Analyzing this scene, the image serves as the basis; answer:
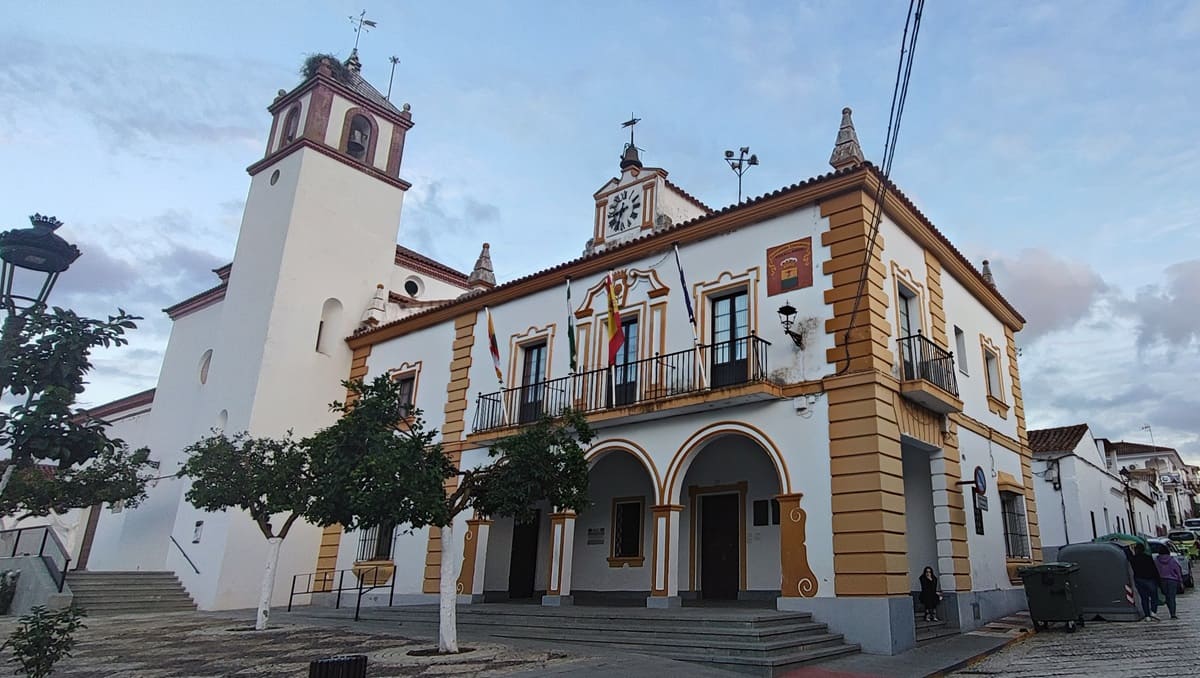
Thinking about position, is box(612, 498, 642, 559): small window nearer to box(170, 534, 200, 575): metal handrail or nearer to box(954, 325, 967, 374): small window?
box(954, 325, 967, 374): small window

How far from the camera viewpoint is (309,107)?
21.9 meters

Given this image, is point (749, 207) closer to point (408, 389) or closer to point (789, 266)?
point (789, 266)

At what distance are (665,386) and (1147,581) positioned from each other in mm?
8828

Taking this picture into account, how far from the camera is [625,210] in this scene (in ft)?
54.5

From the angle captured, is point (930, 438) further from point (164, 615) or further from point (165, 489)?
point (165, 489)

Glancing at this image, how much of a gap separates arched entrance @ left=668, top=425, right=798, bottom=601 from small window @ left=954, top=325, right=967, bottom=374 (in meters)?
4.48

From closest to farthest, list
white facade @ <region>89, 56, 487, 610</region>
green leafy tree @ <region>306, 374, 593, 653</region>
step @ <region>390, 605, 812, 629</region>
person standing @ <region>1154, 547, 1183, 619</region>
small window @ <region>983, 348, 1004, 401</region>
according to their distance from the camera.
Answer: green leafy tree @ <region>306, 374, 593, 653</region> < step @ <region>390, 605, 812, 629</region> < person standing @ <region>1154, 547, 1183, 619</region> < small window @ <region>983, 348, 1004, 401</region> < white facade @ <region>89, 56, 487, 610</region>

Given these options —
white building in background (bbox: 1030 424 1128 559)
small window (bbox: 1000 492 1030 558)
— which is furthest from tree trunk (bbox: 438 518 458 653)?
white building in background (bbox: 1030 424 1128 559)

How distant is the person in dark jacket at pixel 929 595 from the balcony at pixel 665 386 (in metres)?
3.91

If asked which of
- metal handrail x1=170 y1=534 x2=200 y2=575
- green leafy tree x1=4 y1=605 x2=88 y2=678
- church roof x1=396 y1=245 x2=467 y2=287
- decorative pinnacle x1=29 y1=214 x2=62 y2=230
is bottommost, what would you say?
green leafy tree x1=4 y1=605 x2=88 y2=678

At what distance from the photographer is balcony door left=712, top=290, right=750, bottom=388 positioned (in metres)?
12.8

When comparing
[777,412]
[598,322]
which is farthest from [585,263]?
[777,412]

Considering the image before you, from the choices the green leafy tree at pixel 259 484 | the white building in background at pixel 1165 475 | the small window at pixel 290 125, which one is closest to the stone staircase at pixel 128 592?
the green leafy tree at pixel 259 484

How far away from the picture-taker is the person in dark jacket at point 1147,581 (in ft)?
43.0
